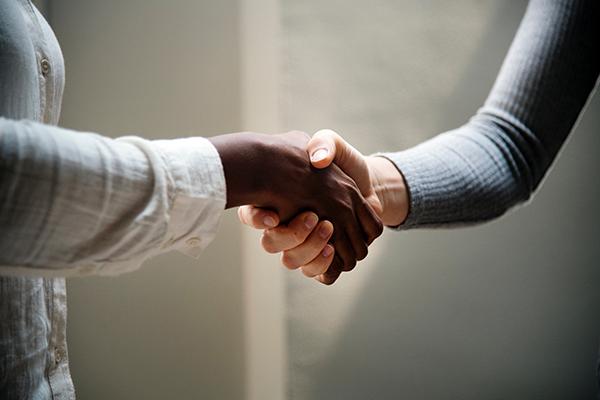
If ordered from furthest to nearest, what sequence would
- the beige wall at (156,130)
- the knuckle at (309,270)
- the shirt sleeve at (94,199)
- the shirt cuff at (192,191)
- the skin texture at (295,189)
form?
the beige wall at (156,130) → the knuckle at (309,270) → the skin texture at (295,189) → the shirt cuff at (192,191) → the shirt sleeve at (94,199)

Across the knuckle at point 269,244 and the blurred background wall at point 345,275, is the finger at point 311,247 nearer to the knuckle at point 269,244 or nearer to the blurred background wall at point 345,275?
the knuckle at point 269,244

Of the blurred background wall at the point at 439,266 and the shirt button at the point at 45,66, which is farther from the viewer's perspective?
the blurred background wall at the point at 439,266

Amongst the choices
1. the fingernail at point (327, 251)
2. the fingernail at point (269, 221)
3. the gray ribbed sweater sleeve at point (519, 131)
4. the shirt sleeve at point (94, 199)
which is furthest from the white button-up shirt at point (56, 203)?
the gray ribbed sweater sleeve at point (519, 131)

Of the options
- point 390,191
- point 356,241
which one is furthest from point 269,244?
point 390,191

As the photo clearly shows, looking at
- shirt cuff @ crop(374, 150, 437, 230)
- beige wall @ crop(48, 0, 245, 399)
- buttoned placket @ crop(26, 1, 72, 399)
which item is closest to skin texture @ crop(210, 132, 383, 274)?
shirt cuff @ crop(374, 150, 437, 230)

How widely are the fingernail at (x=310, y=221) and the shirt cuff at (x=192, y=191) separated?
23 centimetres

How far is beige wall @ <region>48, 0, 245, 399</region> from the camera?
44.3 inches

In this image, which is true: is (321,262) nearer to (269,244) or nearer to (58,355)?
(269,244)

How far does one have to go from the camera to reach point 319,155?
0.80m

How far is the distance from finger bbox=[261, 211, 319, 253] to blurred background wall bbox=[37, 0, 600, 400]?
0.33 metres

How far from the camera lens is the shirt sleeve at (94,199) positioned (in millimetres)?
464

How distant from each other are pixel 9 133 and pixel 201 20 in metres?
0.75

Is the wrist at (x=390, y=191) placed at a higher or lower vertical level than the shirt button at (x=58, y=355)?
higher

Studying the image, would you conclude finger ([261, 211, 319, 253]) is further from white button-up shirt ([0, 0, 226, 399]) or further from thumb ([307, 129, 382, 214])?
white button-up shirt ([0, 0, 226, 399])
